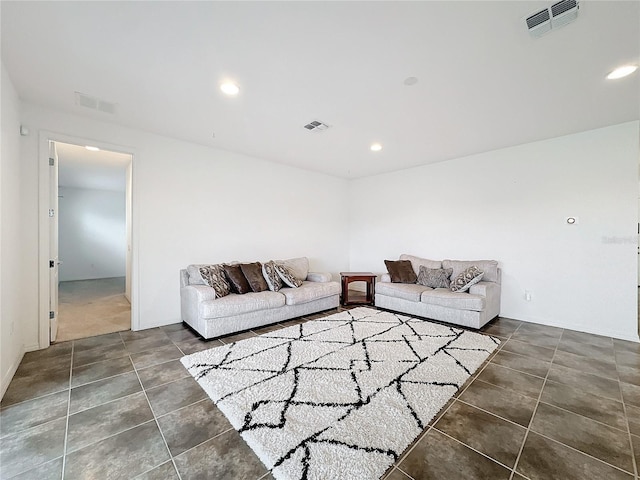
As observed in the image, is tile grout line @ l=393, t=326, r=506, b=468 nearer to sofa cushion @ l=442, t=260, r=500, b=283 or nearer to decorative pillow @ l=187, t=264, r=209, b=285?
sofa cushion @ l=442, t=260, r=500, b=283

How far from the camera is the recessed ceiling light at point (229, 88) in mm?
2455

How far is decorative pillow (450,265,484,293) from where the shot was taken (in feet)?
12.9

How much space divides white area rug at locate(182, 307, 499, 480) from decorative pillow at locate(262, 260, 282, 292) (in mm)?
751

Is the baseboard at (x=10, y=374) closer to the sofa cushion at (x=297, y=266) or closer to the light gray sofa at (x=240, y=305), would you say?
the light gray sofa at (x=240, y=305)

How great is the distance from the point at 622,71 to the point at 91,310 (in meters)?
7.30

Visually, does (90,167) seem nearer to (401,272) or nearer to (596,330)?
(401,272)

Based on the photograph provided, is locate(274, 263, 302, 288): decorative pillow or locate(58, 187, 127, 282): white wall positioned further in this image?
locate(58, 187, 127, 282): white wall

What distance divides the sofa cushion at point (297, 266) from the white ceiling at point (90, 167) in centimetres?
283

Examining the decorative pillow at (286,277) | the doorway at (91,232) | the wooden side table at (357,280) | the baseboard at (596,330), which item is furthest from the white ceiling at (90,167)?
the baseboard at (596,330)

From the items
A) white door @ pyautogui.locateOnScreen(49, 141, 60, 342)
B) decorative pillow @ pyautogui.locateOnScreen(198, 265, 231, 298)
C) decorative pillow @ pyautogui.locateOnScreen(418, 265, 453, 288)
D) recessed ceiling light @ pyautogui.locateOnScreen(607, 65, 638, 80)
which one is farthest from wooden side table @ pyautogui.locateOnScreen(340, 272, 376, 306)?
white door @ pyautogui.locateOnScreen(49, 141, 60, 342)

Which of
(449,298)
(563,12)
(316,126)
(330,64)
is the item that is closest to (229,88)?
Result: (330,64)

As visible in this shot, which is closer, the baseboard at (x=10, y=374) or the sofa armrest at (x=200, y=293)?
the baseboard at (x=10, y=374)

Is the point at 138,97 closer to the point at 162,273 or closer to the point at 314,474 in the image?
the point at 162,273

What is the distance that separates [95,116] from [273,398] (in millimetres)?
3697
